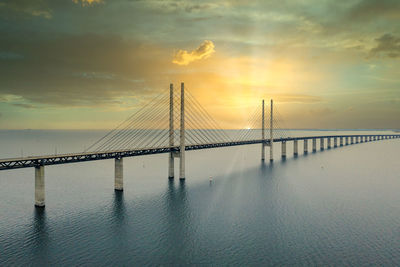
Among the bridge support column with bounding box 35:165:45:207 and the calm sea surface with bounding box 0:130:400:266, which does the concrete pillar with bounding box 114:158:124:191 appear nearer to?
the calm sea surface with bounding box 0:130:400:266

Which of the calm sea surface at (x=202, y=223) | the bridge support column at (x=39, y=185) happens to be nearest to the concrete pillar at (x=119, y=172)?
the calm sea surface at (x=202, y=223)

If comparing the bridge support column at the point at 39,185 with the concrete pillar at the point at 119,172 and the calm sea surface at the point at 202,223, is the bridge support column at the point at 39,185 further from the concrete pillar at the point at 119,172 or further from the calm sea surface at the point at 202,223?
the concrete pillar at the point at 119,172

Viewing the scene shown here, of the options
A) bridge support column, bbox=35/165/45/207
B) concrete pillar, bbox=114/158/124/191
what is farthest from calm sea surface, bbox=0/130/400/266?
concrete pillar, bbox=114/158/124/191

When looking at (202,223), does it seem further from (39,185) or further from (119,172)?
(39,185)

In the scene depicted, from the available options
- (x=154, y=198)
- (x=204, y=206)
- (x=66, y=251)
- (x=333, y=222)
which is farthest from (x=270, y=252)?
(x=154, y=198)

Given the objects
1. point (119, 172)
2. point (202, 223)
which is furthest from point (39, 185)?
point (202, 223)

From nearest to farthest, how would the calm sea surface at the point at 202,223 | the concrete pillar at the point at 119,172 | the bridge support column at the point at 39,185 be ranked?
the calm sea surface at the point at 202,223, the bridge support column at the point at 39,185, the concrete pillar at the point at 119,172

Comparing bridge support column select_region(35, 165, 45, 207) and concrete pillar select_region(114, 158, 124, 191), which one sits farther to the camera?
concrete pillar select_region(114, 158, 124, 191)

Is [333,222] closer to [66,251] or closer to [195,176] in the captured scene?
[66,251]

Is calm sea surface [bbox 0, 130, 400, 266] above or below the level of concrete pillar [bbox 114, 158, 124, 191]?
below
